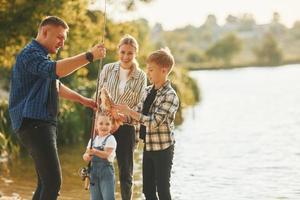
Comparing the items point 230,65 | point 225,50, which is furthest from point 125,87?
point 225,50

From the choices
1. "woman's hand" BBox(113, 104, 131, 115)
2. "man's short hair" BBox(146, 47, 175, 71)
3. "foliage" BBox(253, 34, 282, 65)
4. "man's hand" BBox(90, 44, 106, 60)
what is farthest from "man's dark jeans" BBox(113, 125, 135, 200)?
"foliage" BBox(253, 34, 282, 65)

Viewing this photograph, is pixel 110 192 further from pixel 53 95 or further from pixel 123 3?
pixel 123 3

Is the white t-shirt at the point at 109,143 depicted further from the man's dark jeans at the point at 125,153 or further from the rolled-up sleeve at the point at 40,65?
the rolled-up sleeve at the point at 40,65

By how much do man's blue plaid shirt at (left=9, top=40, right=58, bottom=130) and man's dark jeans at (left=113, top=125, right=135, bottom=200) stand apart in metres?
1.05

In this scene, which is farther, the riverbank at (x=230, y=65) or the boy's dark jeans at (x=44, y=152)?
the riverbank at (x=230, y=65)

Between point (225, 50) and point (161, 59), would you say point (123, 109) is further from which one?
point (225, 50)

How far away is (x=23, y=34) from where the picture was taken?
1344cm

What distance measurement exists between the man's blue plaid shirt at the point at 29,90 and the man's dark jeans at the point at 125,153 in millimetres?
1054

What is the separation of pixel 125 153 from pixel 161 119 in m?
0.77

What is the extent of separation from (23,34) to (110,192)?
8.23 meters

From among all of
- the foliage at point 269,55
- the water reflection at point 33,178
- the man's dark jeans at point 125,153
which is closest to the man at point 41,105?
the man's dark jeans at point 125,153

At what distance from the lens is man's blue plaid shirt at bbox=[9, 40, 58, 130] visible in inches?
205

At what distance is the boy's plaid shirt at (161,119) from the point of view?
5.69 m

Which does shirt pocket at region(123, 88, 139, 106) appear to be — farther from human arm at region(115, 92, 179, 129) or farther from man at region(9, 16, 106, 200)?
man at region(9, 16, 106, 200)
